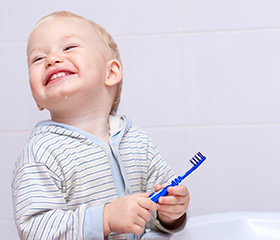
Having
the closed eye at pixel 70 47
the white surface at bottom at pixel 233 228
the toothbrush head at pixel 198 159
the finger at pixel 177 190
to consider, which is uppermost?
the closed eye at pixel 70 47

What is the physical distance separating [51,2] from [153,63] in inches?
12.9

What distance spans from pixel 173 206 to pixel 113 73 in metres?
0.30

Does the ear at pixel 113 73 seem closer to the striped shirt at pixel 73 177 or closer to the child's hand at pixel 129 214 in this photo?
the striped shirt at pixel 73 177

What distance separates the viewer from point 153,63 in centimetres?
119

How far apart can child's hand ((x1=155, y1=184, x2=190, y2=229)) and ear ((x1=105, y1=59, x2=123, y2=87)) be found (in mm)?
259

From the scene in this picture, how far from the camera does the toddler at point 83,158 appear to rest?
68 centimetres

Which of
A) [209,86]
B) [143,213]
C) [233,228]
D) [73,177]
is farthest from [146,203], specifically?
[209,86]

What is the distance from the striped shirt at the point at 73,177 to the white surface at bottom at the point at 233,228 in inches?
2.8

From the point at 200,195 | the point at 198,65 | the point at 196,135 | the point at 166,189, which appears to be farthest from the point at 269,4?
the point at 166,189

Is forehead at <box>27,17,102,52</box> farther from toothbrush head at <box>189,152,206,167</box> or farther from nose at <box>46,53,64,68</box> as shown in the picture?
toothbrush head at <box>189,152,206,167</box>

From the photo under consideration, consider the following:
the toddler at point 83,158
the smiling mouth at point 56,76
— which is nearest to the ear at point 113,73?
the toddler at point 83,158

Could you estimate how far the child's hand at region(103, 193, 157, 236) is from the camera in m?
0.68

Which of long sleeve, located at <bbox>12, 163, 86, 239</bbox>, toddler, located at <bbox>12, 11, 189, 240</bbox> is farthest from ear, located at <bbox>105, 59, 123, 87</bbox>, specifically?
long sleeve, located at <bbox>12, 163, 86, 239</bbox>

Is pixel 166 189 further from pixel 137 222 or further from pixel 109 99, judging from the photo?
pixel 109 99
